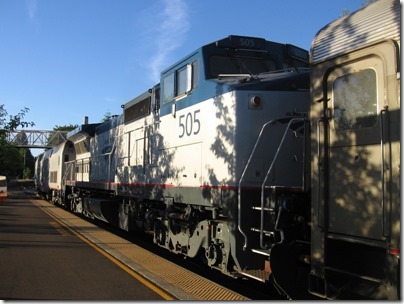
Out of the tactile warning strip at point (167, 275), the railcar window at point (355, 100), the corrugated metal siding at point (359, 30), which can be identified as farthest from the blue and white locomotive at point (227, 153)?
the corrugated metal siding at point (359, 30)

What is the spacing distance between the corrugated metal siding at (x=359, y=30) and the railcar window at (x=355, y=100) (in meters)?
0.32

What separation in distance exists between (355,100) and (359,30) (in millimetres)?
721

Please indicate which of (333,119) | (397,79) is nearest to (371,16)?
(397,79)

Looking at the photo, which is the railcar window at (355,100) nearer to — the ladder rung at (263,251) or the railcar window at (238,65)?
the ladder rung at (263,251)

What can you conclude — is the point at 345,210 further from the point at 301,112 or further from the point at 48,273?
the point at 48,273

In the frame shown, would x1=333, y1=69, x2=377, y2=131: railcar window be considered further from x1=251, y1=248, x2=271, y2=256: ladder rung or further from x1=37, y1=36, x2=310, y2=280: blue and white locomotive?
x1=251, y1=248, x2=271, y2=256: ladder rung

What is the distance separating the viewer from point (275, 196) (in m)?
5.80

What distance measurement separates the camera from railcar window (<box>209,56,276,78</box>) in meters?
7.69

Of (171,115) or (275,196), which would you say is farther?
(171,115)

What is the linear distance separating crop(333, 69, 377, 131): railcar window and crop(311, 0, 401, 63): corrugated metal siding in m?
0.32

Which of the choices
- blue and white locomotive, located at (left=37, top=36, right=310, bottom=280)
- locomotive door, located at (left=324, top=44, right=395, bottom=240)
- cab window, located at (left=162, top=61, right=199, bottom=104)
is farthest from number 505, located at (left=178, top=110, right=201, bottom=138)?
locomotive door, located at (left=324, top=44, right=395, bottom=240)

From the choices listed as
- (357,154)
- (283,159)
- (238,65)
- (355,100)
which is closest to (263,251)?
(283,159)

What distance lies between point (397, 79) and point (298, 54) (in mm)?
4672

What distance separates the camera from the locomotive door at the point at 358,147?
13.6ft
